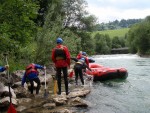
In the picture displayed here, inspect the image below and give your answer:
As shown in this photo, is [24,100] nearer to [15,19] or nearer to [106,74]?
[15,19]

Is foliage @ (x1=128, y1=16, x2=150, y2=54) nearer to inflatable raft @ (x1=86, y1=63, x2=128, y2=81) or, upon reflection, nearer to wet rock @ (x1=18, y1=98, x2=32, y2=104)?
inflatable raft @ (x1=86, y1=63, x2=128, y2=81)

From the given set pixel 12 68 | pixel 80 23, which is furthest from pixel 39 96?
pixel 80 23

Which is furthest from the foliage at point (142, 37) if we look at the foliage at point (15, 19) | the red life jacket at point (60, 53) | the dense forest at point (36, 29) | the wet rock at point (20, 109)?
the wet rock at point (20, 109)

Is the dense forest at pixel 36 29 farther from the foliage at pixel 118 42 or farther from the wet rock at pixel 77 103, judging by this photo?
the foliage at pixel 118 42

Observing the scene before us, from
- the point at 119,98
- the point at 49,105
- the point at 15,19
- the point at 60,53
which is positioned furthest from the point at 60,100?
the point at 15,19

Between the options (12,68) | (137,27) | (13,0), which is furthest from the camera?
(137,27)

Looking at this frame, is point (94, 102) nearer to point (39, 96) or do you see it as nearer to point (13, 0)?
point (39, 96)

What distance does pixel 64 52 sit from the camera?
11664 mm

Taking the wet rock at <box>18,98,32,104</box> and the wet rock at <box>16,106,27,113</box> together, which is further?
the wet rock at <box>18,98,32,104</box>

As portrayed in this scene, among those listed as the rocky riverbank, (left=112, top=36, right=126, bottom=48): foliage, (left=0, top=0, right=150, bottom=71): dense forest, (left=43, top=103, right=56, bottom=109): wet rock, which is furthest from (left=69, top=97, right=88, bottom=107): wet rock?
(left=112, top=36, right=126, bottom=48): foliage

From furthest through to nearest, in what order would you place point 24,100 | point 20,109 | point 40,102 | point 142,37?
point 142,37, point 24,100, point 40,102, point 20,109

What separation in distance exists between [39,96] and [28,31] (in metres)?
3.60

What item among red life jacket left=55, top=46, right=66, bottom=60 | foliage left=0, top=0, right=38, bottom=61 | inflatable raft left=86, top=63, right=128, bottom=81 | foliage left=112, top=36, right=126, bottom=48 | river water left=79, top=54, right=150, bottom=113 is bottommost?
foliage left=112, top=36, right=126, bottom=48

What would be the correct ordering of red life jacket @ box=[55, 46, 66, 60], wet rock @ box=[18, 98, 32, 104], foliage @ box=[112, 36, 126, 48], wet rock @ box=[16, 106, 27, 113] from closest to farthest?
1. wet rock @ box=[16, 106, 27, 113]
2. red life jacket @ box=[55, 46, 66, 60]
3. wet rock @ box=[18, 98, 32, 104]
4. foliage @ box=[112, 36, 126, 48]
